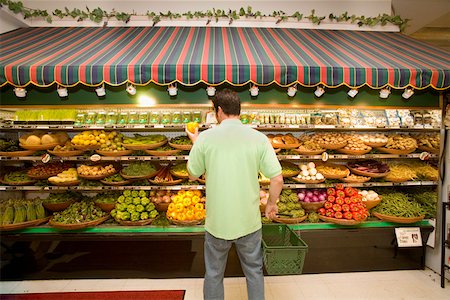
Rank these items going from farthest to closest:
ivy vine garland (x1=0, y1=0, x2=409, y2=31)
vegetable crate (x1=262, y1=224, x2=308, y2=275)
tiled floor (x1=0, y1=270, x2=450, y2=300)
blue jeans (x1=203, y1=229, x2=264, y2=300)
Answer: ivy vine garland (x1=0, y1=0, x2=409, y2=31) < tiled floor (x1=0, y1=270, x2=450, y2=300) < vegetable crate (x1=262, y1=224, x2=308, y2=275) < blue jeans (x1=203, y1=229, x2=264, y2=300)

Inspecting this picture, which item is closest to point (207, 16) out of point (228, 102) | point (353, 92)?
point (353, 92)

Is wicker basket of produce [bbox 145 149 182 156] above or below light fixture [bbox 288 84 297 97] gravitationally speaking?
below

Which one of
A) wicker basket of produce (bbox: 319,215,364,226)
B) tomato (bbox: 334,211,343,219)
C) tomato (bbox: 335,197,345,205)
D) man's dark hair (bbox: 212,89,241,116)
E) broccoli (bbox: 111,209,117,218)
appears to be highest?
man's dark hair (bbox: 212,89,241,116)

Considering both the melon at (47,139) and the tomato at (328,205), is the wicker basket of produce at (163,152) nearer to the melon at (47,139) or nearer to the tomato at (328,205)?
the melon at (47,139)

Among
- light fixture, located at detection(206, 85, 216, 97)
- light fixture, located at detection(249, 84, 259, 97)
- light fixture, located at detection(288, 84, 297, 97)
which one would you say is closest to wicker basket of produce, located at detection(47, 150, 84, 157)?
light fixture, located at detection(206, 85, 216, 97)

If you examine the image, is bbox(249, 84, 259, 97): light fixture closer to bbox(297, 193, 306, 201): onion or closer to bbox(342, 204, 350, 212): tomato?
bbox(297, 193, 306, 201): onion

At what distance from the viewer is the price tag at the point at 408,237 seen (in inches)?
173

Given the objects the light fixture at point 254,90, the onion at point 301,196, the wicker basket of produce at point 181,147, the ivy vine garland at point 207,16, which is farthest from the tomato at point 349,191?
the ivy vine garland at point 207,16

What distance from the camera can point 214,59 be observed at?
164 inches

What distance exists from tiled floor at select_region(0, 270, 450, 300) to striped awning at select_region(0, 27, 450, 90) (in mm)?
2958

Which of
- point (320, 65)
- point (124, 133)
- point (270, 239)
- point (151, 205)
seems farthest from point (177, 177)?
point (320, 65)

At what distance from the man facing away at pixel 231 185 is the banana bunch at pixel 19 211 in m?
3.20

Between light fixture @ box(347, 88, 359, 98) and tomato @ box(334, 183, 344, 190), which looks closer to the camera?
light fixture @ box(347, 88, 359, 98)

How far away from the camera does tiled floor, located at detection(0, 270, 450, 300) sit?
3875 mm
